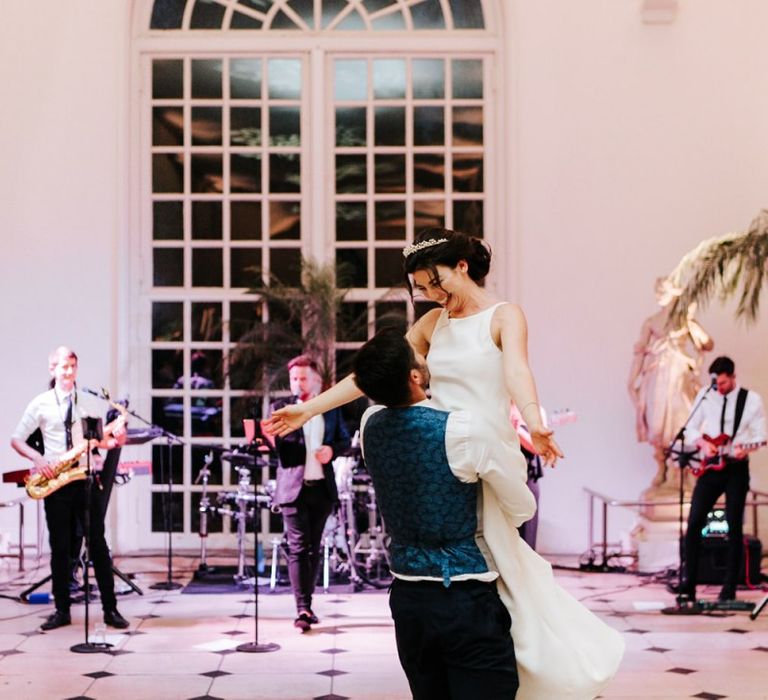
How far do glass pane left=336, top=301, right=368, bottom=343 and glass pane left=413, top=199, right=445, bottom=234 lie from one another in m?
0.88

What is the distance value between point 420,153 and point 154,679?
663 cm

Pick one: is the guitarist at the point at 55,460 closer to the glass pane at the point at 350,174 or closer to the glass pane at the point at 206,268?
the glass pane at the point at 206,268

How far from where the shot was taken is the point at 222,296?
12.0m

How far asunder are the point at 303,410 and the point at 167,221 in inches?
350

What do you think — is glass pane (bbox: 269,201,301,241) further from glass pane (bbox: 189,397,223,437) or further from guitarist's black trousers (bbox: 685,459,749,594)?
guitarist's black trousers (bbox: 685,459,749,594)

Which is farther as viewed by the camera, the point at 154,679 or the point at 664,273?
the point at 664,273

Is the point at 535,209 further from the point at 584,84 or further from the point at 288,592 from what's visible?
the point at 288,592

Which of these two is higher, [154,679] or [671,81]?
[671,81]

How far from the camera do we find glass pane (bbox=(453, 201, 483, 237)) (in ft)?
39.8

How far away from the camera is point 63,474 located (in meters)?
7.88

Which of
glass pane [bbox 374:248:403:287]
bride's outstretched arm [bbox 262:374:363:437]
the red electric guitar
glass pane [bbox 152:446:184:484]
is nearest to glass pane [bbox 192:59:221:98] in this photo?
glass pane [bbox 374:248:403:287]

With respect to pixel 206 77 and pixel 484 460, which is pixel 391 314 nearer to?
pixel 206 77

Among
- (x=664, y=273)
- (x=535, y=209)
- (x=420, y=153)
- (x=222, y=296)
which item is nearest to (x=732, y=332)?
(x=664, y=273)

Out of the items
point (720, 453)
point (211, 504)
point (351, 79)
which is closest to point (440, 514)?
point (720, 453)
